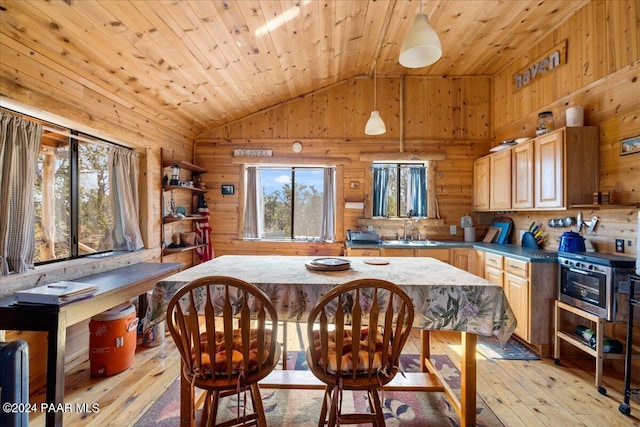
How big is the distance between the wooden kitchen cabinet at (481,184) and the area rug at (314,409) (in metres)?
2.60

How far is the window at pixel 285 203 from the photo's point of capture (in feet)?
14.7

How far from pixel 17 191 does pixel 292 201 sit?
3.03m

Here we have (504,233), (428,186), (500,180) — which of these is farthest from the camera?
(428,186)

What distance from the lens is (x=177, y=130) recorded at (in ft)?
12.9

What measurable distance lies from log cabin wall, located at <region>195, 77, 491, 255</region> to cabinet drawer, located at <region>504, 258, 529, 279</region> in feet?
4.36

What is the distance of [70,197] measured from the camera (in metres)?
2.58

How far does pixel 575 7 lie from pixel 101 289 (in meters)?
4.89

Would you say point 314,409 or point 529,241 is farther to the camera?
point 529,241

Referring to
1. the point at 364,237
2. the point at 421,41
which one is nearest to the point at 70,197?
the point at 421,41

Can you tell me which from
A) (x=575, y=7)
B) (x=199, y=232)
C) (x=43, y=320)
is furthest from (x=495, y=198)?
(x=43, y=320)

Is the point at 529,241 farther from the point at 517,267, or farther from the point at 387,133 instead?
the point at 387,133

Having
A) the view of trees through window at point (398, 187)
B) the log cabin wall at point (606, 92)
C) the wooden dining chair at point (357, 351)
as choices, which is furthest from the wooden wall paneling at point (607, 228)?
the wooden dining chair at point (357, 351)

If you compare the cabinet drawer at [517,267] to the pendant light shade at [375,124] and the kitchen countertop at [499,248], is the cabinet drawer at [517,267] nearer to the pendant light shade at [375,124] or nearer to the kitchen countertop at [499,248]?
the kitchen countertop at [499,248]

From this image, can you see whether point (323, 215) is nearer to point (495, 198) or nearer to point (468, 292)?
point (495, 198)
